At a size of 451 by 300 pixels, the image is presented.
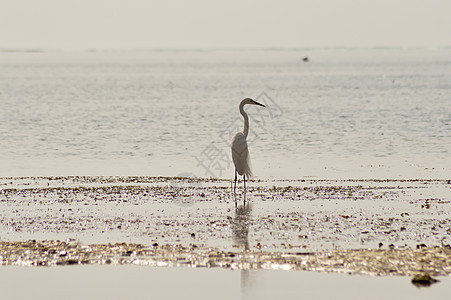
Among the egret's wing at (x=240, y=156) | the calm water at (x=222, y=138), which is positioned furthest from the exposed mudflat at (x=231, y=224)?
the calm water at (x=222, y=138)

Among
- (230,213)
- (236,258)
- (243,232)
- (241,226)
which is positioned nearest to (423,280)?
(236,258)

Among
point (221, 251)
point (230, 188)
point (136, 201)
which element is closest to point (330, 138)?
point (230, 188)

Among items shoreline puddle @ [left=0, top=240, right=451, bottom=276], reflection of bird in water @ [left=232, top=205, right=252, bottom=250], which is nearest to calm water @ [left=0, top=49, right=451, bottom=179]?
reflection of bird in water @ [left=232, top=205, right=252, bottom=250]

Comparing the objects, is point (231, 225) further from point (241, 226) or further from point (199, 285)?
point (199, 285)

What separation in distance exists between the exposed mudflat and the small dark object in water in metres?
0.31

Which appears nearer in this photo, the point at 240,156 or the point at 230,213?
the point at 230,213

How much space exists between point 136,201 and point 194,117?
104 feet

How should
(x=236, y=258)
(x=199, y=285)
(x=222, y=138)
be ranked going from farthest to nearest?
1. (x=222, y=138)
2. (x=236, y=258)
3. (x=199, y=285)

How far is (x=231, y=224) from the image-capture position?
12992 mm

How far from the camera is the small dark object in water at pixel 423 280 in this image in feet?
29.0

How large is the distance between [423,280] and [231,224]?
188 inches

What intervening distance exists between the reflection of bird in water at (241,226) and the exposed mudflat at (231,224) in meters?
0.02

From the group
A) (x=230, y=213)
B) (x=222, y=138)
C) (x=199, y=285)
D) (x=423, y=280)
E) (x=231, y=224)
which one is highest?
(x=423, y=280)

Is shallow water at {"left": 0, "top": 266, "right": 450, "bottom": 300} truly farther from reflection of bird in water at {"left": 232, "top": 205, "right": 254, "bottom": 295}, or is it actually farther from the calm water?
the calm water
